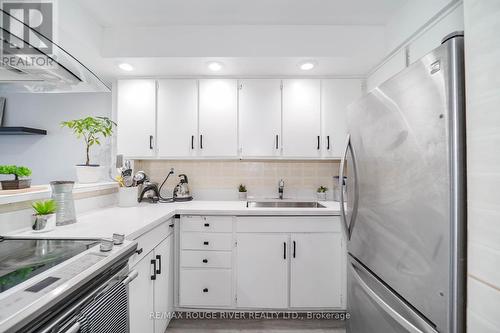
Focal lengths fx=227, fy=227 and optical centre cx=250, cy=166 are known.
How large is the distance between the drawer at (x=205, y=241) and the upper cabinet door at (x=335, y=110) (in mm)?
1249

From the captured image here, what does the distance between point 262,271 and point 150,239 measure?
3.08 ft

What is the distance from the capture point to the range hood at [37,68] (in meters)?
0.89

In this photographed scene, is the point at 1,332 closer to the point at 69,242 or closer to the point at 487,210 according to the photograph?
the point at 69,242

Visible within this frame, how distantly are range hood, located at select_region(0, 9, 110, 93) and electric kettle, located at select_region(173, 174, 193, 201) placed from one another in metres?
1.21

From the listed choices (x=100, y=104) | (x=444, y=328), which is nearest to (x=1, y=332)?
(x=444, y=328)

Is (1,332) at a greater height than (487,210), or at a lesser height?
lesser

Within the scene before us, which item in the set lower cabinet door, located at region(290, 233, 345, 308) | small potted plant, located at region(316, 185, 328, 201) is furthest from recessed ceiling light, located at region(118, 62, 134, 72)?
small potted plant, located at region(316, 185, 328, 201)

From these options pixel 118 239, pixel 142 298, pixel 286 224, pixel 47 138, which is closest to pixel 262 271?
pixel 286 224

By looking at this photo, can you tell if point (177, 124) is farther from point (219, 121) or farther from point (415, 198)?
point (415, 198)

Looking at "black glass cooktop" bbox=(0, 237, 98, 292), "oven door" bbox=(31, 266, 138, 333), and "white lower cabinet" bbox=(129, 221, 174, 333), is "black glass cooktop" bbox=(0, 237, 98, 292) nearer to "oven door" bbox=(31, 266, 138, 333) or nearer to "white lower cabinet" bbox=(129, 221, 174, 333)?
"oven door" bbox=(31, 266, 138, 333)

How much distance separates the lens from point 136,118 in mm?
2264

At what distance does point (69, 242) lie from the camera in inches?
42.3

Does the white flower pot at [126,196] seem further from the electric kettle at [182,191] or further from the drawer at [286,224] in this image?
the drawer at [286,224]

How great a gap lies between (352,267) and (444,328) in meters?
0.58
